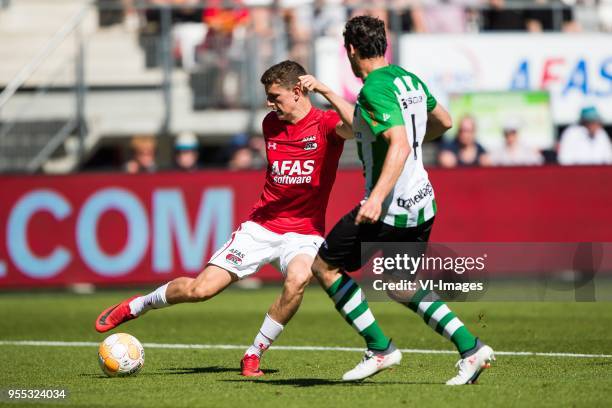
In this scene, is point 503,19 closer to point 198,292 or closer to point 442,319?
point 198,292

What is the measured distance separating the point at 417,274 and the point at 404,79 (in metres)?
1.30

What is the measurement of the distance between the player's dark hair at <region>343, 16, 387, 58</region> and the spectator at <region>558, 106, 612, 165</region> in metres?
11.3

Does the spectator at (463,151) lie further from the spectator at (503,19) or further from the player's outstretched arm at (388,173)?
the player's outstretched arm at (388,173)

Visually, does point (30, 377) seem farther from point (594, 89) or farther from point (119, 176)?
point (594, 89)

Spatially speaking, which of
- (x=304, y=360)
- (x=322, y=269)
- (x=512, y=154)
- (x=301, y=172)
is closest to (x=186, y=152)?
(x=512, y=154)

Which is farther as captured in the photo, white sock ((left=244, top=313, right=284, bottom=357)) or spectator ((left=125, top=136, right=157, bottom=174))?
spectator ((left=125, top=136, right=157, bottom=174))

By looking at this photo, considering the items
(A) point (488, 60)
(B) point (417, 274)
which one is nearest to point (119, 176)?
(A) point (488, 60)

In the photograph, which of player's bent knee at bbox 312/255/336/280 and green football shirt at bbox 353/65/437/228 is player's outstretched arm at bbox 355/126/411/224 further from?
player's bent knee at bbox 312/255/336/280

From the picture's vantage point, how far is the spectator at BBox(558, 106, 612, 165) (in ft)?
61.2

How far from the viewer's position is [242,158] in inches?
734

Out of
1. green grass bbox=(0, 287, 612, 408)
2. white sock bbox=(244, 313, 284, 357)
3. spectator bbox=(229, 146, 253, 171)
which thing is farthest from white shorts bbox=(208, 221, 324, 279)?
spectator bbox=(229, 146, 253, 171)

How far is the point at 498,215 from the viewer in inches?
685

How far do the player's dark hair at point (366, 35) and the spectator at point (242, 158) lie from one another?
10.6 m

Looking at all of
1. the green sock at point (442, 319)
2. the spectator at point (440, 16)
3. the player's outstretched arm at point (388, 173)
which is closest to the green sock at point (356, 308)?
the green sock at point (442, 319)
